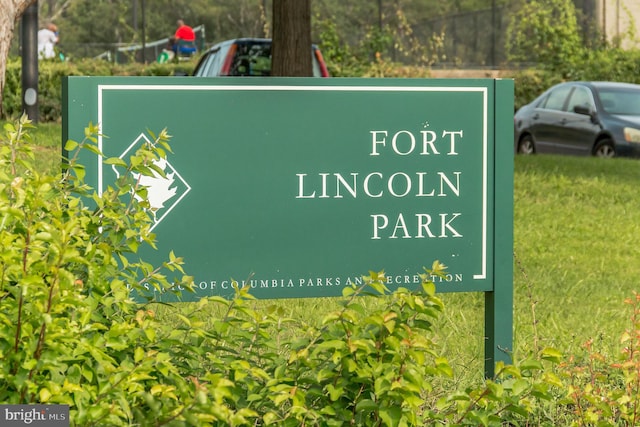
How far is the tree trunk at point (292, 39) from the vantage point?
12086 mm

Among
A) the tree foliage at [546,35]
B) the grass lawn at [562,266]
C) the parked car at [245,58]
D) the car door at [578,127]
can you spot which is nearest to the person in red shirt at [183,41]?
the tree foliage at [546,35]

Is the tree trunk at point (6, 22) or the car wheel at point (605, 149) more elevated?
the tree trunk at point (6, 22)

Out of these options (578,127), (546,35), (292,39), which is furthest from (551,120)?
(546,35)

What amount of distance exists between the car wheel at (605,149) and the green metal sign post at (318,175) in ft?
38.8

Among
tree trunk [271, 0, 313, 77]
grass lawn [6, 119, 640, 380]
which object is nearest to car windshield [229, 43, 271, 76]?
tree trunk [271, 0, 313, 77]

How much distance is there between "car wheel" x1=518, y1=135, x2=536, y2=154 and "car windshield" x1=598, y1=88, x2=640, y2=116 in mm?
1409

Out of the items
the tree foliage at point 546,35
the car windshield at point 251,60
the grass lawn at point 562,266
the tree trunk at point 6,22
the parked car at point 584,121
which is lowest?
the grass lawn at point 562,266

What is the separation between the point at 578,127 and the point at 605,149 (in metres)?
0.60

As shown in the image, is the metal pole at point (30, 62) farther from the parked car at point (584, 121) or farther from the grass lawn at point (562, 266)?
the parked car at point (584, 121)

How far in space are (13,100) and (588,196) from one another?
39.0 ft

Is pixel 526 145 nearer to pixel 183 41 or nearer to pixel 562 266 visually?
pixel 562 266

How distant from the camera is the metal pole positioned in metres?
14.3

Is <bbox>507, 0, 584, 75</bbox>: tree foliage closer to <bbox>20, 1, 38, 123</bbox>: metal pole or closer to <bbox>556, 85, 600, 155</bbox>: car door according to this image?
<bbox>556, 85, 600, 155</bbox>: car door

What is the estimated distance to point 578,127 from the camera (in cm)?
1644
